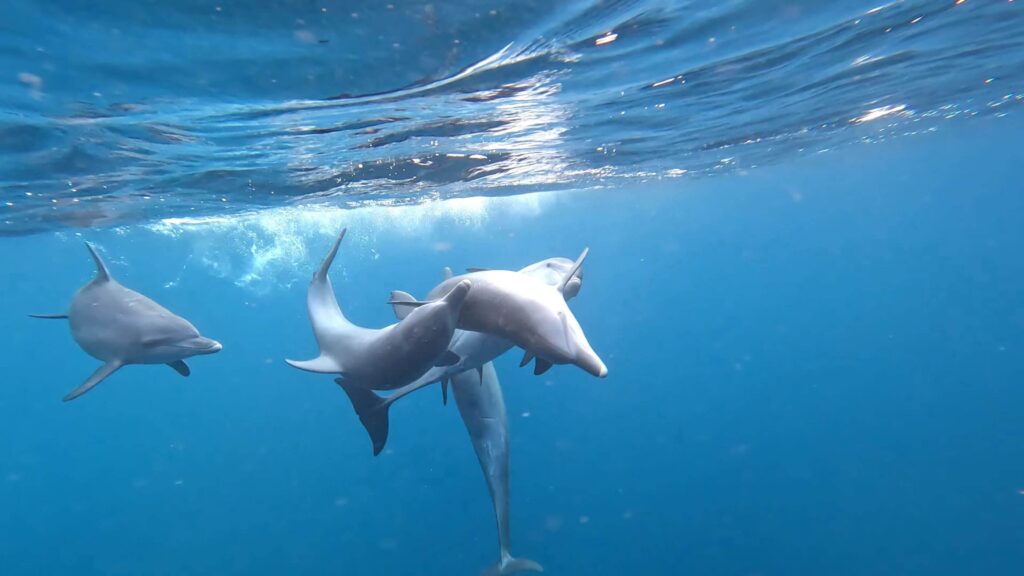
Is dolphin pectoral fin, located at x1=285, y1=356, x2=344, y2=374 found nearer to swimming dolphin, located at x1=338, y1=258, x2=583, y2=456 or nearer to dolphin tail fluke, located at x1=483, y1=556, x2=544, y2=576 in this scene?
swimming dolphin, located at x1=338, y1=258, x2=583, y2=456

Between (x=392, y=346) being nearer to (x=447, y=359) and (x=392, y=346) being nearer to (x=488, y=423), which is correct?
(x=447, y=359)

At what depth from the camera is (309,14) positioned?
714 centimetres

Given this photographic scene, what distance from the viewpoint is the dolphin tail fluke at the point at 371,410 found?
6766mm

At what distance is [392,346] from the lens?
5.36 meters

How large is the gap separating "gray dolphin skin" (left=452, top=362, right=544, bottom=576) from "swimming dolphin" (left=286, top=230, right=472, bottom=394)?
332 centimetres

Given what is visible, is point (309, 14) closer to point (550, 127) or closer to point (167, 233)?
point (550, 127)

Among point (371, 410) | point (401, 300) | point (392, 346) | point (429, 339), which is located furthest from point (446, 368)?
point (429, 339)

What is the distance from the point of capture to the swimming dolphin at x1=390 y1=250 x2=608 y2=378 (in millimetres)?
4645

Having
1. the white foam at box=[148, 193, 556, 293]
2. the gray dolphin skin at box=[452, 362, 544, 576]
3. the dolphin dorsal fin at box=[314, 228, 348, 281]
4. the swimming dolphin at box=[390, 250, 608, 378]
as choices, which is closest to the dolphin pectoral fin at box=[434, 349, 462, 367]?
the swimming dolphin at box=[390, 250, 608, 378]

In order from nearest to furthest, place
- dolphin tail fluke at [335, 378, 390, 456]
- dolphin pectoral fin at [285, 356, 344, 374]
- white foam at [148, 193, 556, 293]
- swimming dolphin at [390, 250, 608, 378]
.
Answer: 1. swimming dolphin at [390, 250, 608, 378]
2. dolphin pectoral fin at [285, 356, 344, 374]
3. dolphin tail fluke at [335, 378, 390, 456]
4. white foam at [148, 193, 556, 293]

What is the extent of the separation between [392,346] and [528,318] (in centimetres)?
129

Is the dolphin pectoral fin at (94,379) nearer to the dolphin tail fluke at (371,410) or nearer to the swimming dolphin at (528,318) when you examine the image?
the dolphin tail fluke at (371,410)

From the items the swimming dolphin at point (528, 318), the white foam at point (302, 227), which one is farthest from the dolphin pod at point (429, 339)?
the white foam at point (302, 227)

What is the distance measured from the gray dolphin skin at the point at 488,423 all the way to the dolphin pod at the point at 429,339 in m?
0.02
